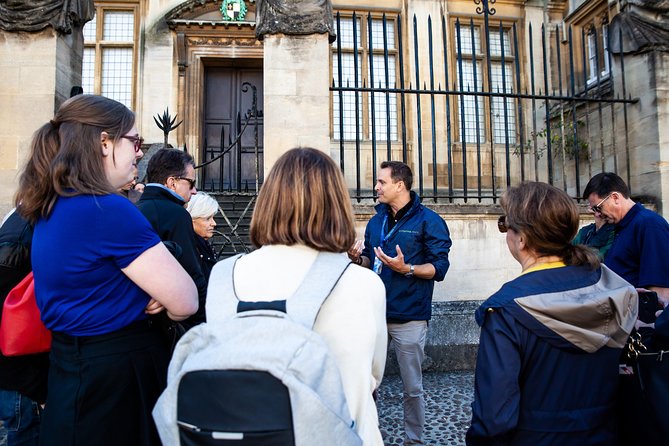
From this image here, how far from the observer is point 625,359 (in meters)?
1.84

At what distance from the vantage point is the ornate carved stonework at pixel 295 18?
17.0ft

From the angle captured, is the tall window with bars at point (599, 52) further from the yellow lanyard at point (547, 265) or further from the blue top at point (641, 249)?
the yellow lanyard at point (547, 265)

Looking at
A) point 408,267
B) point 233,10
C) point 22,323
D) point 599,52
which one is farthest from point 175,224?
point 233,10

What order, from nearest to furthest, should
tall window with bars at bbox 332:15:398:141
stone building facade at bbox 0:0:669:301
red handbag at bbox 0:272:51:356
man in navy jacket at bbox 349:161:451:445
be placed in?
red handbag at bbox 0:272:51:356 < man in navy jacket at bbox 349:161:451:445 < stone building facade at bbox 0:0:669:301 < tall window with bars at bbox 332:15:398:141

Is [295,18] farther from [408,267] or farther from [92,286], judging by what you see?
[92,286]

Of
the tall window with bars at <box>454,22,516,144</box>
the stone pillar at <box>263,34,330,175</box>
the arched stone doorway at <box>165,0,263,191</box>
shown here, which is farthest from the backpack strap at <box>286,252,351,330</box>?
the tall window with bars at <box>454,22,516,144</box>

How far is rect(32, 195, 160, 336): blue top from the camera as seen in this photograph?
158 cm

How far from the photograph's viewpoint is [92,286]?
5.29 feet

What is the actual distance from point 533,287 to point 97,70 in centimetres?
1246

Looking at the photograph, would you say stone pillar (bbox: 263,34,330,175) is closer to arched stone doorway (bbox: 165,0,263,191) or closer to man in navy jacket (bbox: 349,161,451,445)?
man in navy jacket (bbox: 349,161,451,445)

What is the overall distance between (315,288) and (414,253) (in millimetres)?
2202

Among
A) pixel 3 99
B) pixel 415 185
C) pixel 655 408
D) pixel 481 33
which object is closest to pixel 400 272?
pixel 655 408

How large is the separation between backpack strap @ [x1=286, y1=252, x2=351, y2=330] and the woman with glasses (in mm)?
578

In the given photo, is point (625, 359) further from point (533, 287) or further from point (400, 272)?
point (400, 272)
